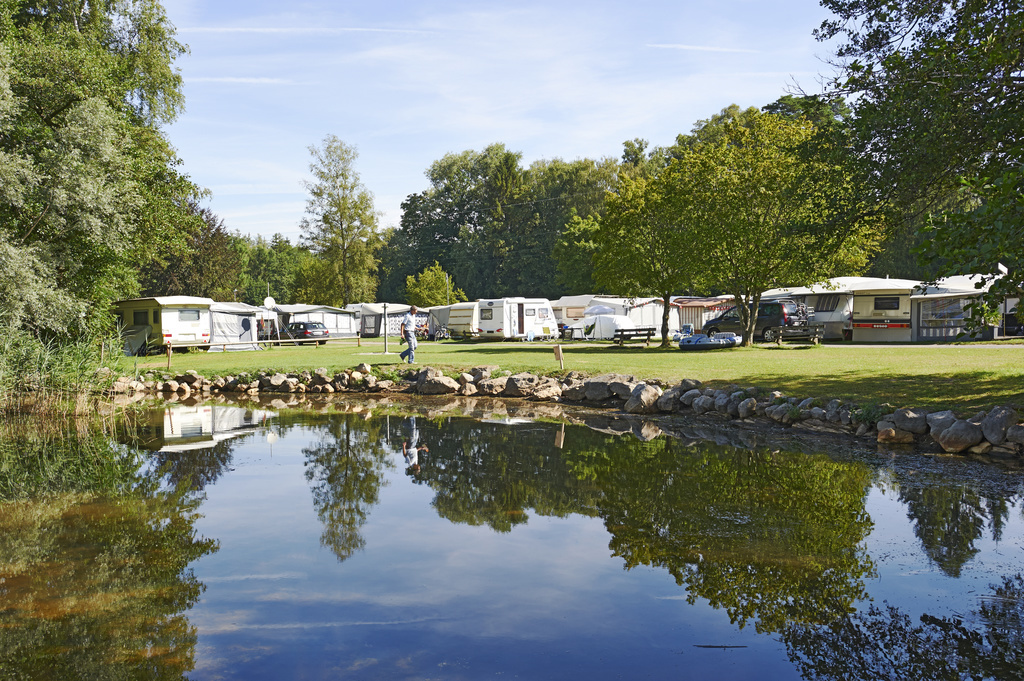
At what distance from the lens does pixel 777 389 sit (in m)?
13.3

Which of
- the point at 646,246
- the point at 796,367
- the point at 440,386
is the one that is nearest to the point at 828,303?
the point at 646,246

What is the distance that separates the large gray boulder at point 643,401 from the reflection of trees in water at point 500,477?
209cm

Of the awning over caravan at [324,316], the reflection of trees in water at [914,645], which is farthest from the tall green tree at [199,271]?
the reflection of trees in water at [914,645]

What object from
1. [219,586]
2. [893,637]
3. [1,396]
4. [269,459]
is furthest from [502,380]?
[893,637]

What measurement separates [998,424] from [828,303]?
21.5m

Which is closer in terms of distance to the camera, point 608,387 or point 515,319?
point 608,387

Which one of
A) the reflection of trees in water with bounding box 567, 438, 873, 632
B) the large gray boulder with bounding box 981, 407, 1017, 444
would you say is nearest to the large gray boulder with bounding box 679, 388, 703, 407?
the reflection of trees in water with bounding box 567, 438, 873, 632

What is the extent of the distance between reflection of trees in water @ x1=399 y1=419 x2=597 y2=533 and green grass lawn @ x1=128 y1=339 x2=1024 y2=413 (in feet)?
15.9

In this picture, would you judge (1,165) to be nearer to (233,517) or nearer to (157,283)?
(233,517)

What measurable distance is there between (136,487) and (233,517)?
7.08 feet

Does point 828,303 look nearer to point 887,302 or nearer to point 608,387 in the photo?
point 887,302

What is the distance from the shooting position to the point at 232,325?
1331 inches

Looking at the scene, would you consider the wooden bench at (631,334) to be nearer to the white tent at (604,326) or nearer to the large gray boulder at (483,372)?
the white tent at (604,326)

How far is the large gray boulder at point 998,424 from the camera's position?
9.51m
